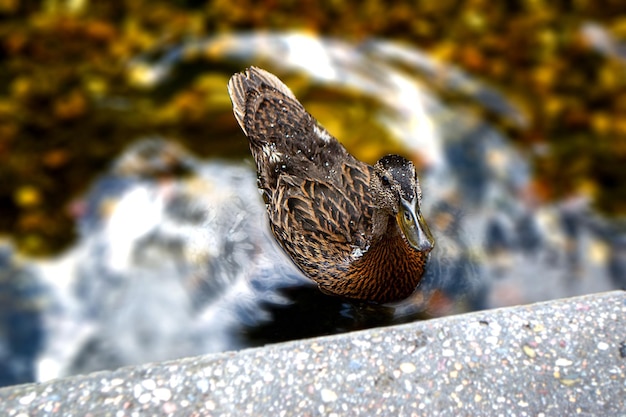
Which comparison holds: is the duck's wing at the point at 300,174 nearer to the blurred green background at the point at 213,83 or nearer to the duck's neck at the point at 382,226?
the duck's neck at the point at 382,226

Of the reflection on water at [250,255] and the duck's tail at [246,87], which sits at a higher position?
the duck's tail at [246,87]

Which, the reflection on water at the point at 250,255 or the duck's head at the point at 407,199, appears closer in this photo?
the duck's head at the point at 407,199

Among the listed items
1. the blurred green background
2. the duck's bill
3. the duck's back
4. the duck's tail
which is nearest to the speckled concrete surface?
the duck's bill

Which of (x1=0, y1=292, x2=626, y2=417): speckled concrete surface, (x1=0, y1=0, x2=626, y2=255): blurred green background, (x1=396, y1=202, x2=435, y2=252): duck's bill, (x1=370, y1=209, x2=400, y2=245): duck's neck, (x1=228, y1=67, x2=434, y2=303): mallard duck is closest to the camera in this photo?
(x1=0, y1=292, x2=626, y2=417): speckled concrete surface

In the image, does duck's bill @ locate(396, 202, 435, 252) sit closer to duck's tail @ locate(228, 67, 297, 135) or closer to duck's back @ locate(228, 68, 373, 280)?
duck's back @ locate(228, 68, 373, 280)

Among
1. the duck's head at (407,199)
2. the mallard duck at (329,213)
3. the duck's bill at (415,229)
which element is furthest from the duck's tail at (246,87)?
the duck's bill at (415,229)

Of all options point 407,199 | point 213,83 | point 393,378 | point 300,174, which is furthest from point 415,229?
point 213,83

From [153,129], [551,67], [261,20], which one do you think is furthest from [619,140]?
[153,129]

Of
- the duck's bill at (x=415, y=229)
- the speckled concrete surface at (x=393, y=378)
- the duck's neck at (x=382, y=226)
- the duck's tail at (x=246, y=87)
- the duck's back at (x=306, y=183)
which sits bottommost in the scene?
the speckled concrete surface at (x=393, y=378)

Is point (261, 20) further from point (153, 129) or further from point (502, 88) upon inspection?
point (502, 88)
